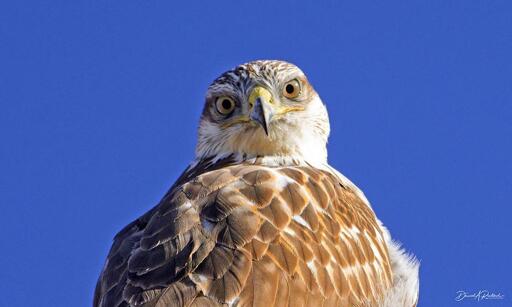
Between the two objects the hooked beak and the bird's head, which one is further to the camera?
the bird's head

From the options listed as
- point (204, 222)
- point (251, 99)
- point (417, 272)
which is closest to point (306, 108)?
point (251, 99)

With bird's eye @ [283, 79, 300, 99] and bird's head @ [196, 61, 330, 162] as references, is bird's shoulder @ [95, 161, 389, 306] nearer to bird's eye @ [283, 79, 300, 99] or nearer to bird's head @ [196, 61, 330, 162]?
bird's head @ [196, 61, 330, 162]

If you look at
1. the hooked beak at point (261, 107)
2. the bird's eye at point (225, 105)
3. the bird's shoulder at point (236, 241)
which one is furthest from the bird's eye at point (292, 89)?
the bird's shoulder at point (236, 241)

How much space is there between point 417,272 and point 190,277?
2361 millimetres

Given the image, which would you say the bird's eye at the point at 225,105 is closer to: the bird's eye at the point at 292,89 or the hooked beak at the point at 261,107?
the hooked beak at the point at 261,107

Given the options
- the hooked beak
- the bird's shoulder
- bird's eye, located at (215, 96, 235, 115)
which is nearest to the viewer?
the bird's shoulder

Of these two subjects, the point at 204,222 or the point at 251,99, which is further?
the point at 251,99

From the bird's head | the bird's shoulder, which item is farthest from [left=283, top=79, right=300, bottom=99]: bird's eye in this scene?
the bird's shoulder

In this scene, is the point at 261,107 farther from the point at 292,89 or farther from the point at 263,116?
the point at 292,89

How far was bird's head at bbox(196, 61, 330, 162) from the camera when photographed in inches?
362

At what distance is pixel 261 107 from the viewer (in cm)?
902

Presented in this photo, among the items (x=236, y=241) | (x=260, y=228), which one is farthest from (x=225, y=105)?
(x=236, y=241)

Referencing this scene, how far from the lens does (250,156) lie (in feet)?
30.4

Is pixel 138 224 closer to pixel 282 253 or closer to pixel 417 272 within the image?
pixel 282 253
